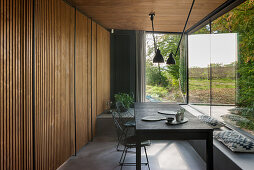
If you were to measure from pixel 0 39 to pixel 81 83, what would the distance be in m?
2.20

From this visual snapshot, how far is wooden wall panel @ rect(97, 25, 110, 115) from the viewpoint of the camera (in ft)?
16.8

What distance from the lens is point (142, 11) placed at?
409cm

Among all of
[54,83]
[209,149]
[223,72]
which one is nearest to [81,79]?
[54,83]

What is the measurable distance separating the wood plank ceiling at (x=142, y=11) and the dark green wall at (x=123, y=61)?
748mm

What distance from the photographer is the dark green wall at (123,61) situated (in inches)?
238

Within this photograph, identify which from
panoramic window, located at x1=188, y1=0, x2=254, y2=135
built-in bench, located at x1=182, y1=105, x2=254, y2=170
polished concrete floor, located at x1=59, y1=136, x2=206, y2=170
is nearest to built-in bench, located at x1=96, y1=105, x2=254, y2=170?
built-in bench, located at x1=182, y1=105, x2=254, y2=170

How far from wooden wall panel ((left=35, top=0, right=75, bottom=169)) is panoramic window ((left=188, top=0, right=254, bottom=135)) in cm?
286

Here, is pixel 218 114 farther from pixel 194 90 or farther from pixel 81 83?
pixel 81 83

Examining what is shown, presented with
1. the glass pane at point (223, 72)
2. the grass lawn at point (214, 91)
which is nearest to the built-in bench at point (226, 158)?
the glass pane at point (223, 72)

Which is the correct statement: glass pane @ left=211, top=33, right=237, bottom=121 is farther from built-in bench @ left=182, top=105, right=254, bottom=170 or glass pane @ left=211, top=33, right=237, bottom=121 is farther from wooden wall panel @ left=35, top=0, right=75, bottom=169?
wooden wall panel @ left=35, top=0, right=75, bottom=169

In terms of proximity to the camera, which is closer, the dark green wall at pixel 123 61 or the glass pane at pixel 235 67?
the glass pane at pixel 235 67

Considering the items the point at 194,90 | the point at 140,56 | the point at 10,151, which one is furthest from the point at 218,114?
the point at 10,151

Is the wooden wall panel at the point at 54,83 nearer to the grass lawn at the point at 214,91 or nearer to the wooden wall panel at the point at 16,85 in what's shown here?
the wooden wall panel at the point at 16,85

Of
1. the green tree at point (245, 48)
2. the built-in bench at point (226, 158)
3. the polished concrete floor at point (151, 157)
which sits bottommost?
the polished concrete floor at point (151, 157)
